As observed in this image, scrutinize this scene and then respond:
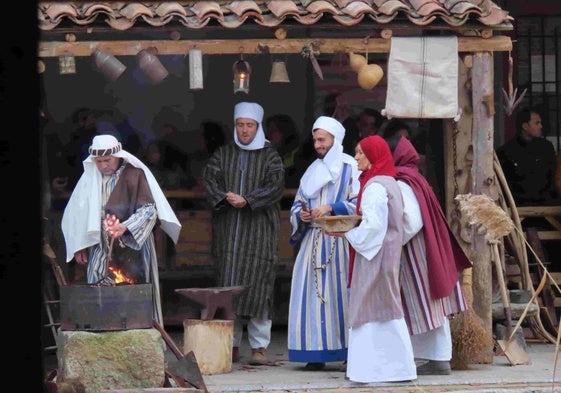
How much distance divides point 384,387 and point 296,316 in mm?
1172

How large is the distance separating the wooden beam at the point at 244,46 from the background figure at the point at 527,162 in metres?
2.90

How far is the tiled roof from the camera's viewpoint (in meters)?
9.60

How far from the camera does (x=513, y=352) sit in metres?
10.1

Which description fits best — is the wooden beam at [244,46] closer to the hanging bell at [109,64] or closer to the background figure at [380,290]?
the hanging bell at [109,64]

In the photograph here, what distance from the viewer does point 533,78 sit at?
13.0 metres

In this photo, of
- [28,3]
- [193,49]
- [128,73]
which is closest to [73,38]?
[193,49]

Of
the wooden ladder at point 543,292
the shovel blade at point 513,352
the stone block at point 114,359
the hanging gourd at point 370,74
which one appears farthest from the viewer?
the wooden ladder at point 543,292

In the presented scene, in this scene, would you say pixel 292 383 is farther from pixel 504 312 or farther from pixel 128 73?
pixel 128 73

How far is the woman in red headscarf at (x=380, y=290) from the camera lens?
29.3 ft

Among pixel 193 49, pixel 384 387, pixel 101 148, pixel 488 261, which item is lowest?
pixel 384 387

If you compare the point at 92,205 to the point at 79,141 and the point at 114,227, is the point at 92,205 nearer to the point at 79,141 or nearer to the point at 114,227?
the point at 114,227

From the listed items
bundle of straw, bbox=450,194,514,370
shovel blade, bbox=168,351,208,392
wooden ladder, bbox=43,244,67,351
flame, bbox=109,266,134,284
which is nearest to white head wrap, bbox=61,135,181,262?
flame, bbox=109,266,134,284

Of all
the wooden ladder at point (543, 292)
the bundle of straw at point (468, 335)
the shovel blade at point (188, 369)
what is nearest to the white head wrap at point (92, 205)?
the shovel blade at point (188, 369)

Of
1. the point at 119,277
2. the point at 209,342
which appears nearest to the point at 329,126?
the point at 209,342
